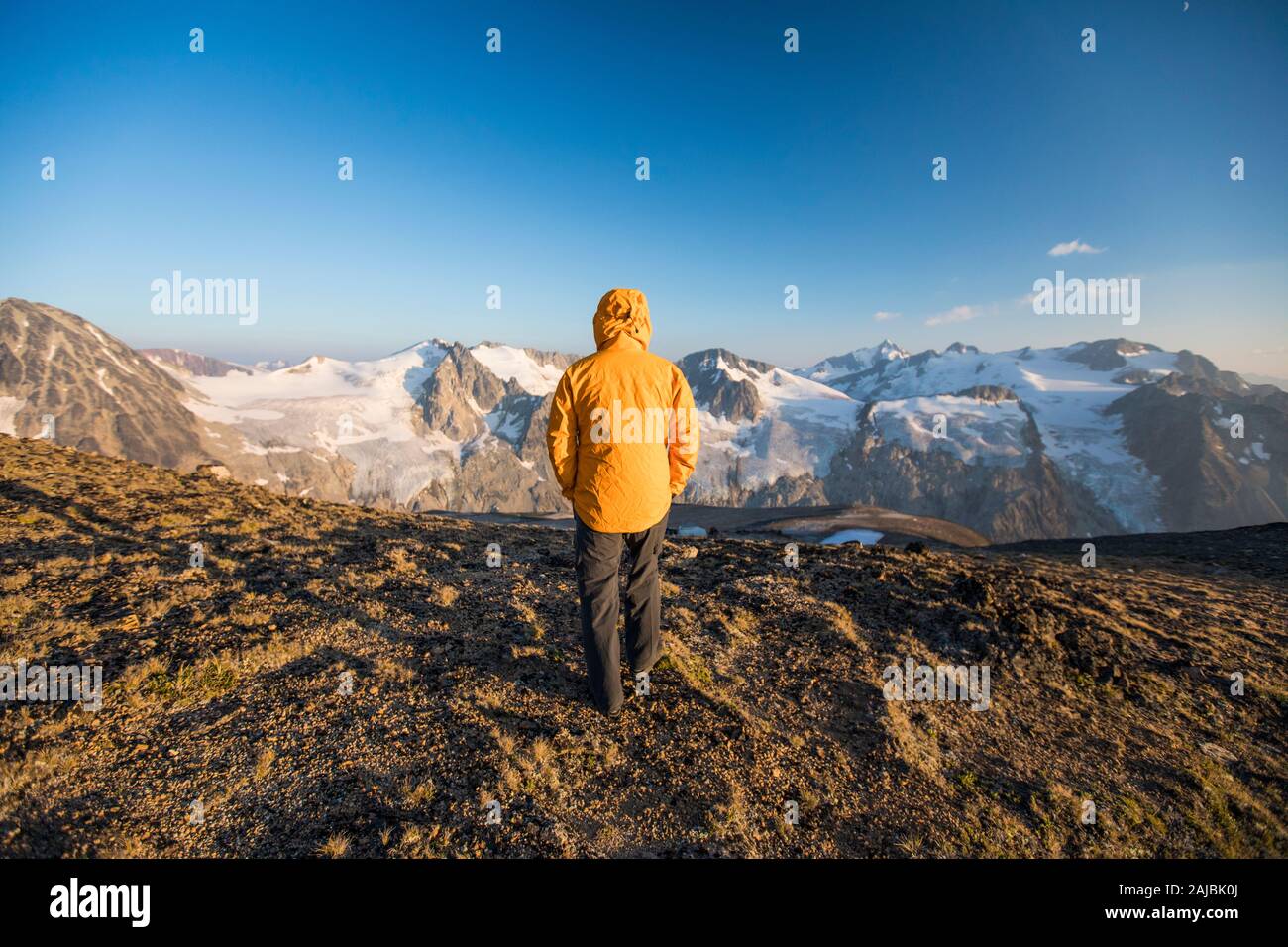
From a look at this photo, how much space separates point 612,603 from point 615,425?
197 centimetres

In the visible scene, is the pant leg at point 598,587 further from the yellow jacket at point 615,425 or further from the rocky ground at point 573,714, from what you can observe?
the rocky ground at point 573,714

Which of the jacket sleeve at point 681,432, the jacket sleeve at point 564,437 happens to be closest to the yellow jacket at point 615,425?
the jacket sleeve at point 564,437

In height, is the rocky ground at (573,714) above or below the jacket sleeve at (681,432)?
below

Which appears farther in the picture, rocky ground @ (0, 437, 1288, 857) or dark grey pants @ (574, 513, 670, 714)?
dark grey pants @ (574, 513, 670, 714)

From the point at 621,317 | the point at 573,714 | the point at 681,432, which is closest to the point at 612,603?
the point at 573,714

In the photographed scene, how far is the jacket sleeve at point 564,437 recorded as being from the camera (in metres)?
5.41

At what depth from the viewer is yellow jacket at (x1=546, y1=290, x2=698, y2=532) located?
5410mm

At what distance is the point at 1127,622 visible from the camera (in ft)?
31.8

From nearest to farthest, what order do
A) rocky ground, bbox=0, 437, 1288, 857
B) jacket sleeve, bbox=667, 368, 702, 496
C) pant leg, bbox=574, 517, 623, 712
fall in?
rocky ground, bbox=0, 437, 1288, 857
pant leg, bbox=574, 517, 623, 712
jacket sleeve, bbox=667, 368, 702, 496

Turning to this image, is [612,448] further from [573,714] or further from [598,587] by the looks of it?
[573,714]

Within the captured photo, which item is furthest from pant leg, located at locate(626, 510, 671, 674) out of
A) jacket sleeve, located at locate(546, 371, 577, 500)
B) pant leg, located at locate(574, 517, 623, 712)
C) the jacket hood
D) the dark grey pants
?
the jacket hood

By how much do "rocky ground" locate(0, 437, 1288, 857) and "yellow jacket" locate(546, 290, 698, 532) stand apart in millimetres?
2659

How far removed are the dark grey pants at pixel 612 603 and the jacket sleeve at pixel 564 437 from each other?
0.57 m

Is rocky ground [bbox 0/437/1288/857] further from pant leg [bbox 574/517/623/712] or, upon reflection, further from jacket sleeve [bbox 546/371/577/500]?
jacket sleeve [bbox 546/371/577/500]
